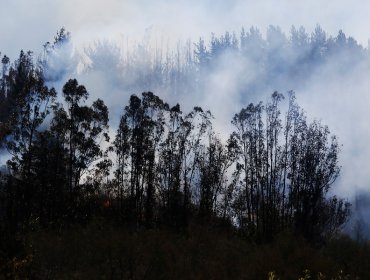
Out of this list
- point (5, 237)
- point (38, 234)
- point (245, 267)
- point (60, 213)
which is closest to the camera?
point (5, 237)

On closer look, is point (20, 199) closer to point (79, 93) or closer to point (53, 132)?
point (53, 132)

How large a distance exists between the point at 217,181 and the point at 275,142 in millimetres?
7866

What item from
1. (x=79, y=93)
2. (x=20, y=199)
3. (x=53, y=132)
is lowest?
(x=20, y=199)

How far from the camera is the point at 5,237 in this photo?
1091cm

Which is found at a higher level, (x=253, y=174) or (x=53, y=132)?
(x=53, y=132)

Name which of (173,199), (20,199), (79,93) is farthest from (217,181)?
(20,199)

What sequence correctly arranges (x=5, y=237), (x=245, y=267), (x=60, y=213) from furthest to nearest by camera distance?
1. (x=60, y=213)
2. (x=245, y=267)
3. (x=5, y=237)

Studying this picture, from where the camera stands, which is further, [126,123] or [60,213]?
[126,123]

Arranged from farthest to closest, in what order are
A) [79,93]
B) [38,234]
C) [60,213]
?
[79,93]
[60,213]
[38,234]

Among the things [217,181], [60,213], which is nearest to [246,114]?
[217,181]

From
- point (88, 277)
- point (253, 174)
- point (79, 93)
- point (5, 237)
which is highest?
point (79, 93)

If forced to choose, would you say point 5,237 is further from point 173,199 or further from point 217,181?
point 217,181

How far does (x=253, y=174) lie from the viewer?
47.8 meters

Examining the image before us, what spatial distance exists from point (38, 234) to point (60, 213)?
20.2 meters
